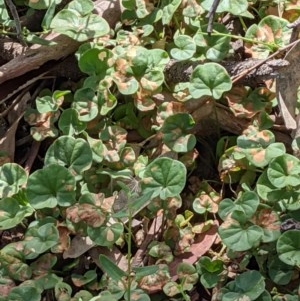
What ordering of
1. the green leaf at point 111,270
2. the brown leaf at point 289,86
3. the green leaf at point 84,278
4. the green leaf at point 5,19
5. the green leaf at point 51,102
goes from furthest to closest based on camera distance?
the green leaf at point 5,19 → the green leaf at point 51,102 → the brown leaf at point 289,86 → the green leaf at point 84,278 → the green leaf at point 111,270

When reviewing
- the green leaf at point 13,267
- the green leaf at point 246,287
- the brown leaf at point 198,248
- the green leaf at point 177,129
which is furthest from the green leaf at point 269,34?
the green leaf at point 13,267

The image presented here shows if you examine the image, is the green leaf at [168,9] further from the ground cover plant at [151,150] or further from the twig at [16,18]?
the twig at [16,18]

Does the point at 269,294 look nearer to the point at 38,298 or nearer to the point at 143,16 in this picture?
the point at 38,298

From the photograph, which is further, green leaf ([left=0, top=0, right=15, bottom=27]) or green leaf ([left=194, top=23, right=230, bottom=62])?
green leaf ([left=0, top=0, right=15, bottom=27])

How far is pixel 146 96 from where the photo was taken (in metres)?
2.40

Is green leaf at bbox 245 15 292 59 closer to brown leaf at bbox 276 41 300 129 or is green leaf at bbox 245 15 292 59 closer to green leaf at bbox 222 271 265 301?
brown leaf at bbox 276 41 300 129

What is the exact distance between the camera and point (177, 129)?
233cm

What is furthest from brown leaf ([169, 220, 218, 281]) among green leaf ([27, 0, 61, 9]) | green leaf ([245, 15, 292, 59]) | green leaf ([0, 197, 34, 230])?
green leaf ([27, 0, 61, 9])

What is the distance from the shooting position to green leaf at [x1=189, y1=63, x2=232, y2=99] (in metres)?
2.29

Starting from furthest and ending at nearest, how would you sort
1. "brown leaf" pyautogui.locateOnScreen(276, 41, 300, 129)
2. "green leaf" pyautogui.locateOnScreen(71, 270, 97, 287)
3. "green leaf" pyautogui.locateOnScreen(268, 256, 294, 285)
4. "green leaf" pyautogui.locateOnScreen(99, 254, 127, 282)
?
"brown leaf" pyautogui.locateOnScreen(276, 41, 300, 129), "green leaf" pyautogui.locateOnScreen(71, 270, 97, 287), "green leaf" pyautogui.locateOnScreen(268, 256, 294, 285), "green leaf" pyautogui.locateOnScreen(99, 254, 127, 282)

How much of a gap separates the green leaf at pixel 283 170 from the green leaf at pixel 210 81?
10.4 inches

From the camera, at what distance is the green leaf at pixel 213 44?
2381 millimetres

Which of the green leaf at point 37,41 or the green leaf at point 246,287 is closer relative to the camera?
the green leaf at point 246,287

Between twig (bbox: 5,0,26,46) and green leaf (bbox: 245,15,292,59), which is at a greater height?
twig (bbox: 5,0,26,46)
